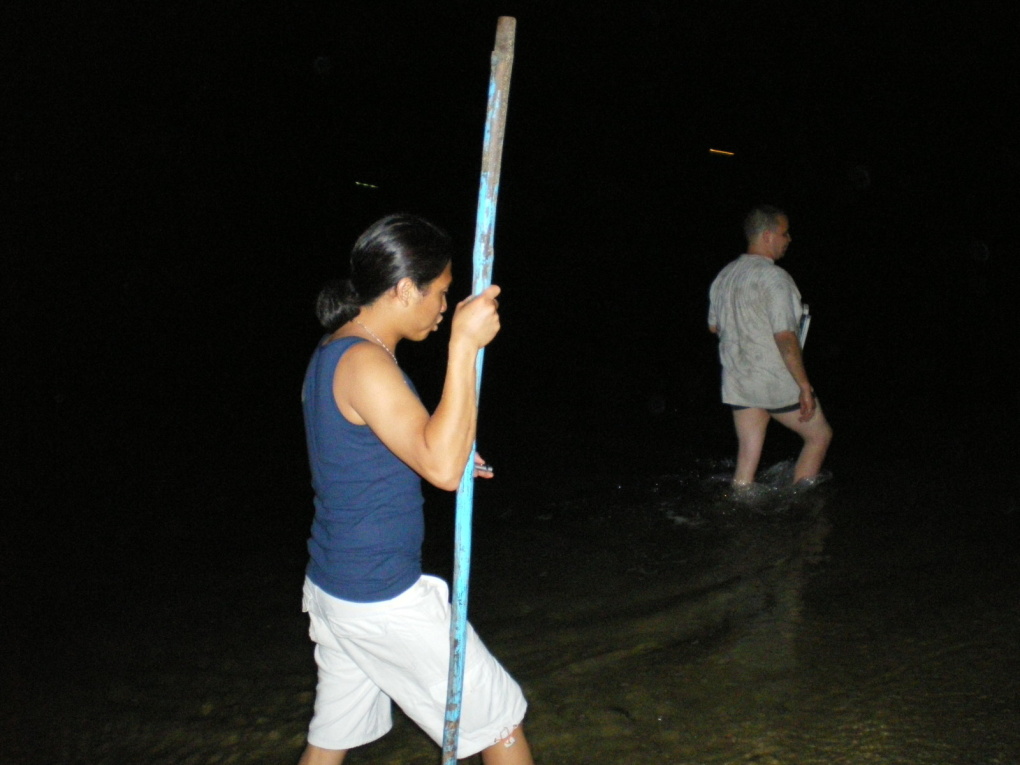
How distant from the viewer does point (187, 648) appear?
406 cm

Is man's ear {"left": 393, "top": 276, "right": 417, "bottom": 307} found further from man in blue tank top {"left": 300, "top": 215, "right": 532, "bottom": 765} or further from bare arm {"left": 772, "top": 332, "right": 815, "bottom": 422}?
bare arm {"left": 772, "top": 332, "right": 815, "bottom": 422}

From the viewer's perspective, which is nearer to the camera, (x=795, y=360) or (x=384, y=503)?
(x=384, y=503)

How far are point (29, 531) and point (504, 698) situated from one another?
4637 mm

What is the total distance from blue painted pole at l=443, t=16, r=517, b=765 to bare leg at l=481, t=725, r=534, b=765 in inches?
7.9

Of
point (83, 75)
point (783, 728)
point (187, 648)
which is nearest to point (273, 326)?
point (83, 75)

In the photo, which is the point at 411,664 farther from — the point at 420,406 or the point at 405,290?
the point at 405,290

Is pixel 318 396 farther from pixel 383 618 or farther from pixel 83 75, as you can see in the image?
pixel 83 75

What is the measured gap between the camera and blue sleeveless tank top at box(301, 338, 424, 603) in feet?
6.73

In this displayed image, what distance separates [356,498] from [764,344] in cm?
369

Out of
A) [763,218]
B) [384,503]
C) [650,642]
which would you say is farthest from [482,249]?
[763,218]

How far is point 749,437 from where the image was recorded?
18.1 feet

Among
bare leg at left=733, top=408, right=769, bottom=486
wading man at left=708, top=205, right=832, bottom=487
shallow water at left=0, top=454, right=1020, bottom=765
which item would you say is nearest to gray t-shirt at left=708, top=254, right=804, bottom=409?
wading man at left=708, top=205, right=832, bottom=487

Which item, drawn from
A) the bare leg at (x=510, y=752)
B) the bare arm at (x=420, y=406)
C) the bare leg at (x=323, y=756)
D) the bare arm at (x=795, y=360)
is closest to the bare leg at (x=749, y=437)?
the bare arm at (x=795, y=360)

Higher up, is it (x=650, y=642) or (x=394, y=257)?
(x=394, y=257)
